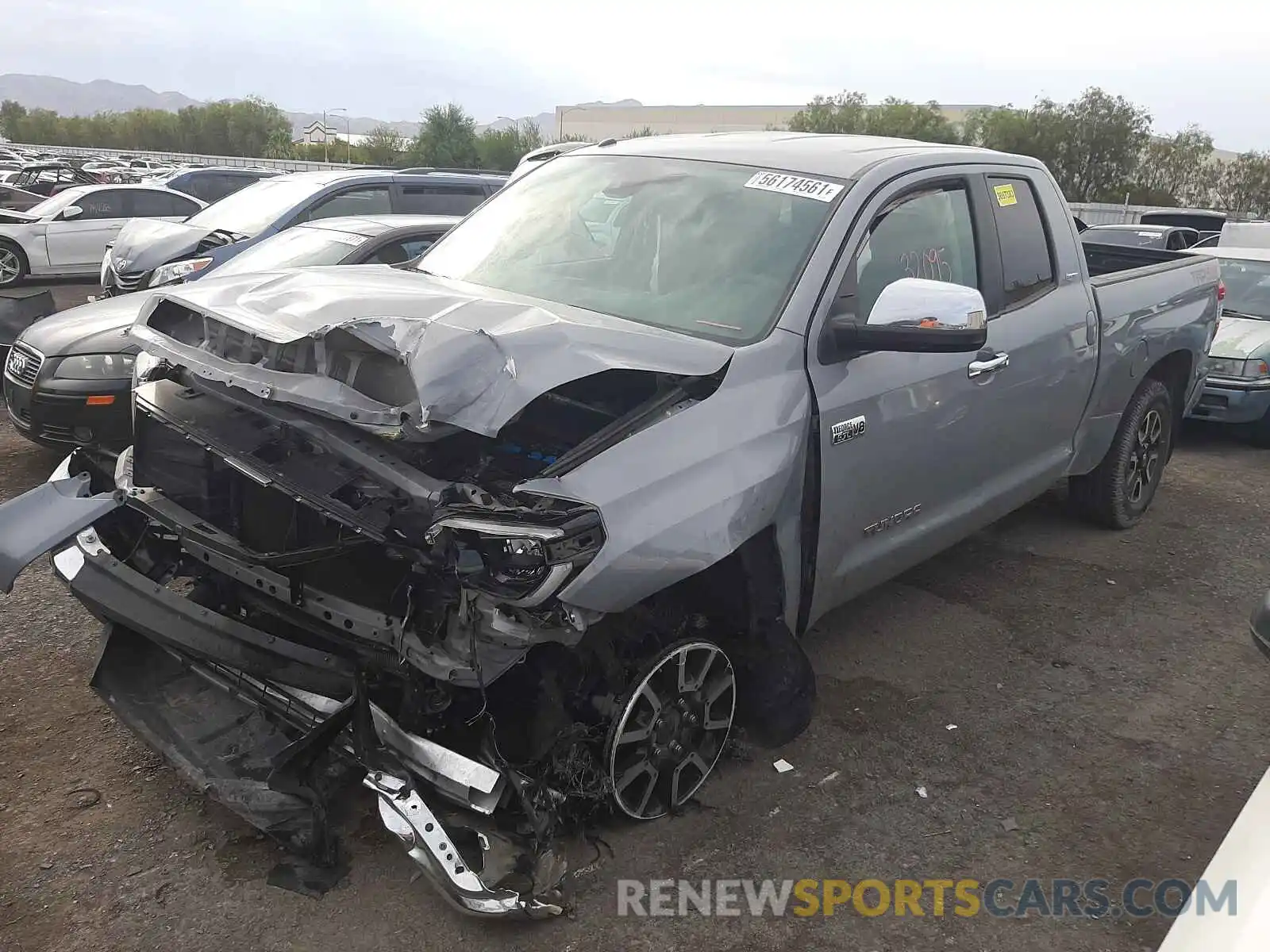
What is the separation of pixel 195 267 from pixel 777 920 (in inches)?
242

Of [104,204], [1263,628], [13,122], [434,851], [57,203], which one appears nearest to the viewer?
[434,851]

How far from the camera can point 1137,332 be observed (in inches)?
199

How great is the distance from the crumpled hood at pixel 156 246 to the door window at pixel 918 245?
642 centimetres

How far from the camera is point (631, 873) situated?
9.23ft

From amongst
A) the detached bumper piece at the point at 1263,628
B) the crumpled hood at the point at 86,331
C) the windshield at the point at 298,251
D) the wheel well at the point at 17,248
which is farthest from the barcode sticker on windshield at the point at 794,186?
the wheel well at the point at 17,248

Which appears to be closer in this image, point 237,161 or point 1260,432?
point 1260,432

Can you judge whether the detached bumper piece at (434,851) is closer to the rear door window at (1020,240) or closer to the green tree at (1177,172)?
the rear door window at (1020,240)

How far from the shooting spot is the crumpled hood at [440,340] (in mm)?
2451

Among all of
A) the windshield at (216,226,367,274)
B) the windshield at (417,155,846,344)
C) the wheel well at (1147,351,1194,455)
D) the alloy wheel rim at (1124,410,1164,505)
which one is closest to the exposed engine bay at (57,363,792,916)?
the windshield at (417,155,846,344)

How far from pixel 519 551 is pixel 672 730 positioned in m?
0.92

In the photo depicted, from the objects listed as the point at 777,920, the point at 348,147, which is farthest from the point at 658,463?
the point at 348,147

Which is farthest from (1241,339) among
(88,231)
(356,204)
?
(88,231)

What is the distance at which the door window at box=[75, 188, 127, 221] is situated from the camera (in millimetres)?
14258

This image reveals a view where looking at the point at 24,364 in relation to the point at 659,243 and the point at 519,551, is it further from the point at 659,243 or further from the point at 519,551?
the point at 519,551
